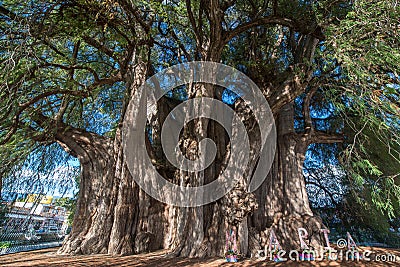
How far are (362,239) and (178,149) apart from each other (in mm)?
7048

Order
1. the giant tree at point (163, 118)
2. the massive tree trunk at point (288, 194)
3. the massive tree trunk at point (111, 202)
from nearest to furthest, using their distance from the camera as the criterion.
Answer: the giant tree at point (163, 118)
the massive tree trunk at point (111, 202)
the massive tree trunk at point (288, 194)

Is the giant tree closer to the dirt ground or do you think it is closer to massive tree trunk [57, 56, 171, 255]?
massive tree trunk [57, 56, 171, 255]

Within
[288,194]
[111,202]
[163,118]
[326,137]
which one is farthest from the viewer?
[163,118]

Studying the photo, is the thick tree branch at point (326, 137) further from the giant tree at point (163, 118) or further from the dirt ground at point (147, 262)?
the dirt ground at point (147, 262)

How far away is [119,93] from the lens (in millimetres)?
8047

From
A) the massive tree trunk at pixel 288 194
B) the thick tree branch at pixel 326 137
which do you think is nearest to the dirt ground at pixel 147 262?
the massive tree trunk at pixel 288 194

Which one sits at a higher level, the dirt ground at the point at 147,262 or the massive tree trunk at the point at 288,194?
the massive tree trunk at the point at 288,194

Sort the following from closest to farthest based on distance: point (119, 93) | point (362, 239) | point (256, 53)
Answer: point (256, 53) → point (119, 93) → point (362, 239)

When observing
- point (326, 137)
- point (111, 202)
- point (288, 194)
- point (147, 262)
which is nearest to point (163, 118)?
point (111, 202)

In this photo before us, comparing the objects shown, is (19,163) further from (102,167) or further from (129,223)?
(129,223)

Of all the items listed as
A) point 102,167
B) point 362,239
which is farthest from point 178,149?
point 362,239

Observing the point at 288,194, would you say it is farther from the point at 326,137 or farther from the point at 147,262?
the point at 147,262

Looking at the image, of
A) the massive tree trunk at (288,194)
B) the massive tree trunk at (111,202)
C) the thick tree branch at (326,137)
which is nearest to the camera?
the massive tree trunk at (111,202)

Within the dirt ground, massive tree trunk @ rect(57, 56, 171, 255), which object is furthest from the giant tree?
the dirt ground
